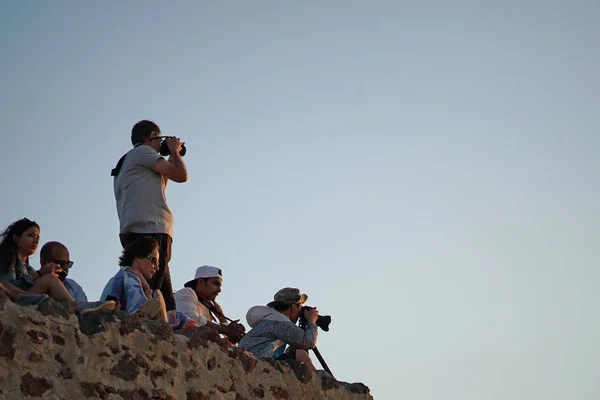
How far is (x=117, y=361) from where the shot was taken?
5.84m

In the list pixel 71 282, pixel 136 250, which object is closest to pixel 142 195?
pixel 136 250

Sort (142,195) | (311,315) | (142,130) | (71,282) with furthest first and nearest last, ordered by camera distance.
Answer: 1. (311,315)
2. (142,130)
3. (142,195)
4. (71,282)

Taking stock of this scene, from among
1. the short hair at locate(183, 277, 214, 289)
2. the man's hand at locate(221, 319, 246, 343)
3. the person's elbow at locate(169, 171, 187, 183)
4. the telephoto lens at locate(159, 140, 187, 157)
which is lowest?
the man's hand at locate(221, 319, 246, 343)

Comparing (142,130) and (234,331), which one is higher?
(142,130)

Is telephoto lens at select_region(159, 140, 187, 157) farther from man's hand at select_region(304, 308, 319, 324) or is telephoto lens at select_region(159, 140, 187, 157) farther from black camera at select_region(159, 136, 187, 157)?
man's hand at select_region(304, 308, 319, 324)

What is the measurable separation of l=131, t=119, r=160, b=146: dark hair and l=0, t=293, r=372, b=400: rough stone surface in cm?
198

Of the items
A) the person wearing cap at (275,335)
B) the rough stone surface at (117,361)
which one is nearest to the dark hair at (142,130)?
the person wearing cap at (275,335)

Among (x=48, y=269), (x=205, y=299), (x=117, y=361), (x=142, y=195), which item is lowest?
(x=117, y=361)

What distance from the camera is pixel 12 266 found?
6957 mm

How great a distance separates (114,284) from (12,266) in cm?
84

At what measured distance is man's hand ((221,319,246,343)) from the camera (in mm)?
8148

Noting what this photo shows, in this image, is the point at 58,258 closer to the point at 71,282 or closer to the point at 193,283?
the point at 71,282

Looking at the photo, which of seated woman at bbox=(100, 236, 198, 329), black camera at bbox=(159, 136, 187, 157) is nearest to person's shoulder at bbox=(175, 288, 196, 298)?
seated woman at bbox=(100, 236, 198, 329)

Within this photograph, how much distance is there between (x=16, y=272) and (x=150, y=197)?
1257 mm
